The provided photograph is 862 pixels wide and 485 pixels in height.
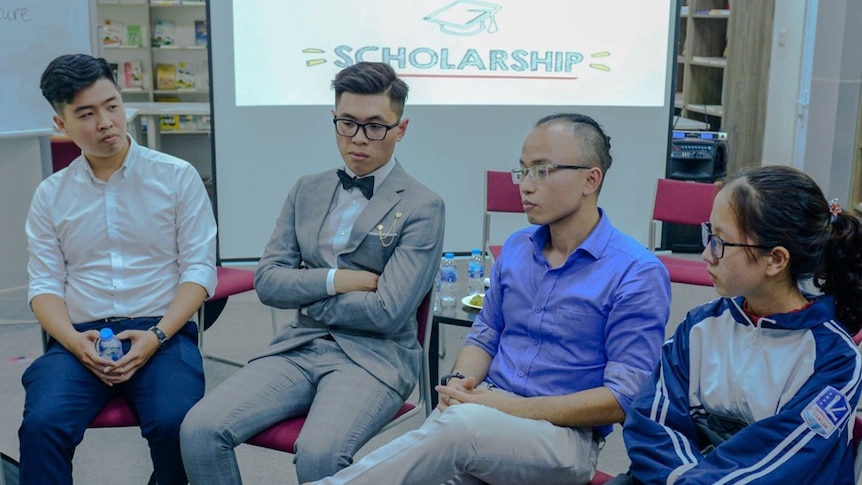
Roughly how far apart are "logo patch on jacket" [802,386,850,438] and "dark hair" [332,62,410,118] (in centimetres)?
129

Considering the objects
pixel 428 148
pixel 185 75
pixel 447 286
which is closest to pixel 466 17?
pixel 428 148

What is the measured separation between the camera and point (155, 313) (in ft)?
8.30

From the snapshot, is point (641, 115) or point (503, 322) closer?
point (503, 322)

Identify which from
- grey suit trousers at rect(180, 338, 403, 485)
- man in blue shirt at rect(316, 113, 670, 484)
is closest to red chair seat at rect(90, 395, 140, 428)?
grey suit trousers at rect(180, 338, 403, 485)

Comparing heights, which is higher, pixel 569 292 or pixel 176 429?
pixel 569 292

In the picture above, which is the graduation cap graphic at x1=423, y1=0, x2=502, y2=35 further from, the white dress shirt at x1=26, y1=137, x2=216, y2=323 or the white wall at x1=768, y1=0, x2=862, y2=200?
the white dress shirt at x1=26, y1=137, x2=216, y2=323

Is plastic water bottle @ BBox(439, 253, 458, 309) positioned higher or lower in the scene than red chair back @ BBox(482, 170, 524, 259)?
lower

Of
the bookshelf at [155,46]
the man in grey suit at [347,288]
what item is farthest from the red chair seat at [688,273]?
the bookshelf at [155,46]

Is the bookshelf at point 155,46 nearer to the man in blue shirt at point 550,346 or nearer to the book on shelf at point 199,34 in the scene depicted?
the book on shelf at point 199,34

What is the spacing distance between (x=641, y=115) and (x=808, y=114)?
1589 mm

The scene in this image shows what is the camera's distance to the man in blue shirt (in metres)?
1.84

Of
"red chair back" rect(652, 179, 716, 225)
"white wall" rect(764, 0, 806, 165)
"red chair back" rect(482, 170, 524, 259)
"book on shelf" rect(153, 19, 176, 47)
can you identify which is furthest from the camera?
"book on shelf" rect(153, 19, 176, 47)

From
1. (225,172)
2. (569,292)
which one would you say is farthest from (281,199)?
(569,292)

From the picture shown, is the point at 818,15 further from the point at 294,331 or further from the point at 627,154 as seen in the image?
the point at 294,331
